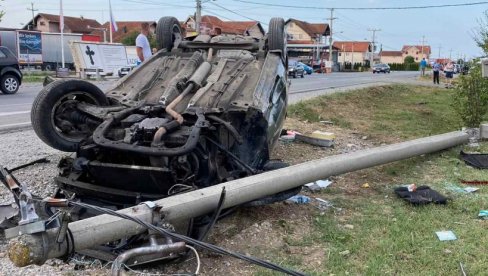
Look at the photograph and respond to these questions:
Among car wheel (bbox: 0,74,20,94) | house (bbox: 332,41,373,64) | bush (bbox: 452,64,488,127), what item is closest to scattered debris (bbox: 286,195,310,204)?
bush (bbox: 452,64,488,127)

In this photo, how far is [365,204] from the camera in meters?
5.78

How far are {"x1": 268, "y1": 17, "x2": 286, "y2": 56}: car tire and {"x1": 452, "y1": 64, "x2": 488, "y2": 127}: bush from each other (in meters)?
6.73

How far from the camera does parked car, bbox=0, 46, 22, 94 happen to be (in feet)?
59.8

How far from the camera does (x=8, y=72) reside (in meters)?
18.4

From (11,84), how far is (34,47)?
24043 mm

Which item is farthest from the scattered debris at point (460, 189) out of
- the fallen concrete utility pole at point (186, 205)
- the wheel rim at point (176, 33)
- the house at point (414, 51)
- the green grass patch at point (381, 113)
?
the house at point (414, 51)

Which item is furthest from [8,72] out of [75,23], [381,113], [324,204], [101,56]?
[75,23]

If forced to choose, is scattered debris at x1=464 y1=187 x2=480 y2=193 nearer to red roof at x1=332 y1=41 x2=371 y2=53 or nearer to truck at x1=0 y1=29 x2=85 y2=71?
truck at x1=0 y1=29 x2=85 y2=71

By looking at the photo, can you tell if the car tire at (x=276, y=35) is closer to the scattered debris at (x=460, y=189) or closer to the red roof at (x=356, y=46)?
the scattered debris at (x=460, y=189)

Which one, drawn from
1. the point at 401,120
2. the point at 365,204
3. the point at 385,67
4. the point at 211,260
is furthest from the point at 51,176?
the point at 385,67

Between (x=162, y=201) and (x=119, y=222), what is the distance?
465 mm

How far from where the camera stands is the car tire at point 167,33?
6.75 m

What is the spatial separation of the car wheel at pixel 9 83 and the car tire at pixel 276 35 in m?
14.9

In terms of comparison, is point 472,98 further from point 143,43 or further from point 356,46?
point 356,46
